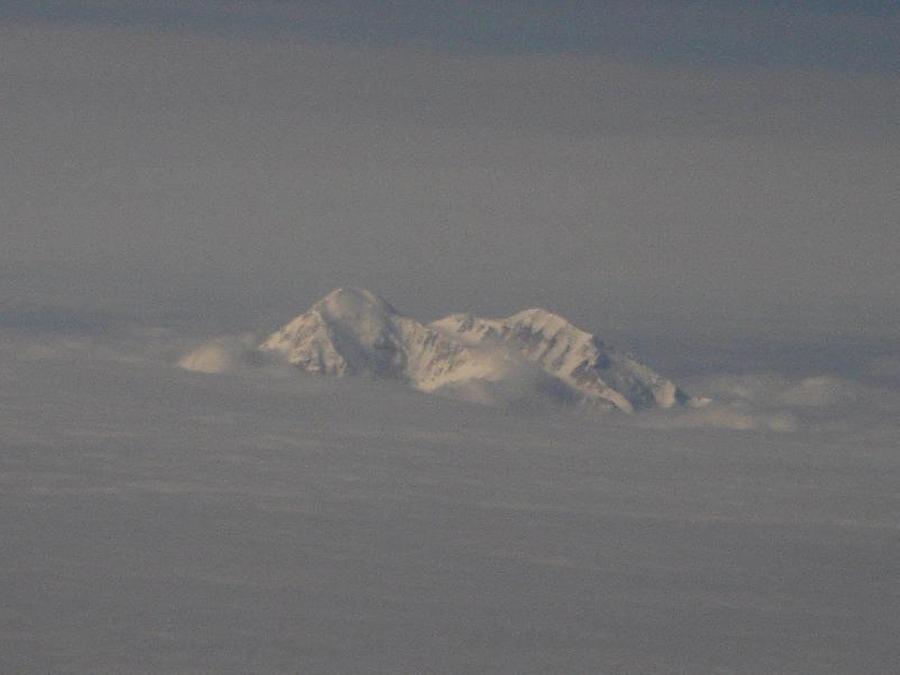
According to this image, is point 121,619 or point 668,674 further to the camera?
point 121,619

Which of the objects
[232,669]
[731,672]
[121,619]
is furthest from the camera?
[121,619]

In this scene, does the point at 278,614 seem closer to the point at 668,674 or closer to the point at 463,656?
the point at 463,656

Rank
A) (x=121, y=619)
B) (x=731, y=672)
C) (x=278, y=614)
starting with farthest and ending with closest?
(x=278, y=614), (x=121, y=619), (x=731, y=672)

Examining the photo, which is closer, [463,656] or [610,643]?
[463,656]

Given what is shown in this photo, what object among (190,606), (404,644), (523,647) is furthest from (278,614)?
(523,647)

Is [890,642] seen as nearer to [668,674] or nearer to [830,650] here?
[830,650]

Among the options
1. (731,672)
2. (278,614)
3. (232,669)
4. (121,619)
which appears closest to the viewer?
(232,669)

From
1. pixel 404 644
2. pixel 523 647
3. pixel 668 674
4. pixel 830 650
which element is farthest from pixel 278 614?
pixel 830 650

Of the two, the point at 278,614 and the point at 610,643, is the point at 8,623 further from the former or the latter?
the point at 610,643

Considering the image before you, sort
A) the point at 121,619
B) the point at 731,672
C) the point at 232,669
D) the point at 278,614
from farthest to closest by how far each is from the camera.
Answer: the point at 278,614 < the point at 121,619 < the point at 731,672 < the point at 232,669
